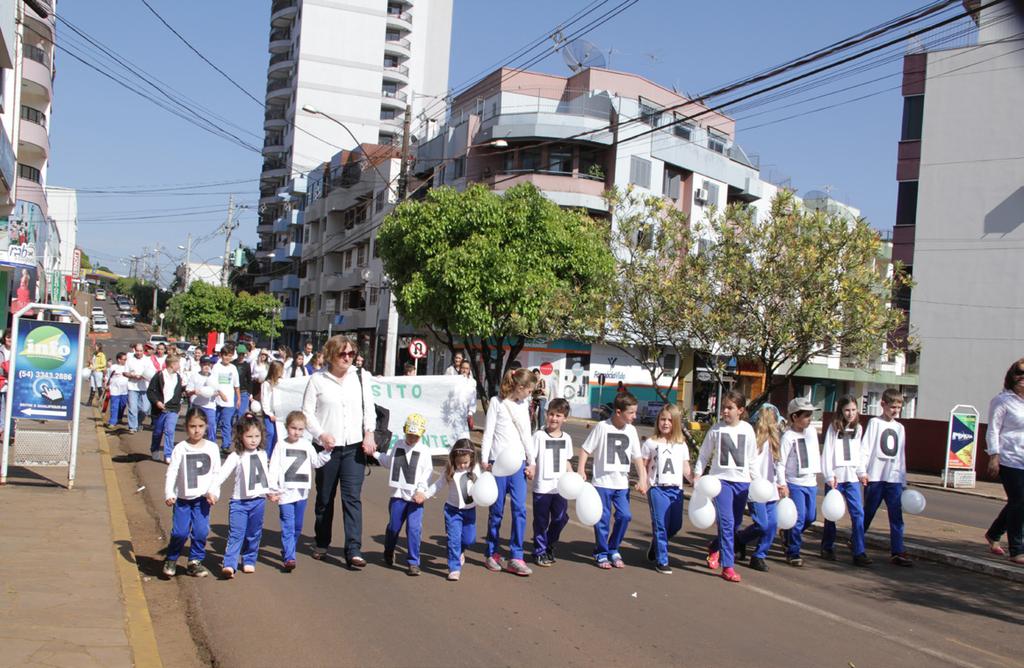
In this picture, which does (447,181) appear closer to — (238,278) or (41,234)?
(41,234)

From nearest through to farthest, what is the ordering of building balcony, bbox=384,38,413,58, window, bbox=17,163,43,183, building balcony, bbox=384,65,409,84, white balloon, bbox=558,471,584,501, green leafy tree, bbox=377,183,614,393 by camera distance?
white balloon, bbox=558,471,584,501
green leafy tree, bbox=377,183,614,393
window, bbox=17,163,43,183
building balcony, bbox=384,38,413,58
building balcony, bbox=384,65,409,84

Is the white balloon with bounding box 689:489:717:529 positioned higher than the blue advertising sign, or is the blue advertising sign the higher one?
the blue advertising sign

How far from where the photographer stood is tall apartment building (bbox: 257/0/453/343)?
75.4 metres

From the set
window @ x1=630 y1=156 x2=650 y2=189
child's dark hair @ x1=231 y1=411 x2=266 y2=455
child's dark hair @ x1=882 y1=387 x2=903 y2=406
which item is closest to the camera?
child's dark hair @ x1=231 y1=411 x2=266 y2=455

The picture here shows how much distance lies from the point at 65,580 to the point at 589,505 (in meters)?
4.16

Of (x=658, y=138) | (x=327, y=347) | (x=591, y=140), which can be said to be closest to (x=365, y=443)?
(x=327, y=347)

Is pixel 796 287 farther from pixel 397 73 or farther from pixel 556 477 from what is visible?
pixel 397 73

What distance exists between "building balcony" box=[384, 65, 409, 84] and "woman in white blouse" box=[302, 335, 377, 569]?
73833 millimetres

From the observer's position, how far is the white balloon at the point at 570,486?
815 centimetres

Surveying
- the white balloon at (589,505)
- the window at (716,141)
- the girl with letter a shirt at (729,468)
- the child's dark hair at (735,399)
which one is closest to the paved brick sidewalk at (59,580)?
the white balloon at (589,505)

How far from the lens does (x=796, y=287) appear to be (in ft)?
47.3

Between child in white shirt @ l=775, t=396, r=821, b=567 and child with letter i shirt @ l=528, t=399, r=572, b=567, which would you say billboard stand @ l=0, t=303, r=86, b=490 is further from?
child in white shirt @ l=775, t=396, r=821, b=567

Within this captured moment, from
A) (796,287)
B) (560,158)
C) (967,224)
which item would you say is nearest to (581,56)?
(560,158)

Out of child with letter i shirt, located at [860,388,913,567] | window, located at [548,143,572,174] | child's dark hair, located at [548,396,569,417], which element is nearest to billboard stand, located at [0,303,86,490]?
child's dark hair, located at [548,396,569,417]
